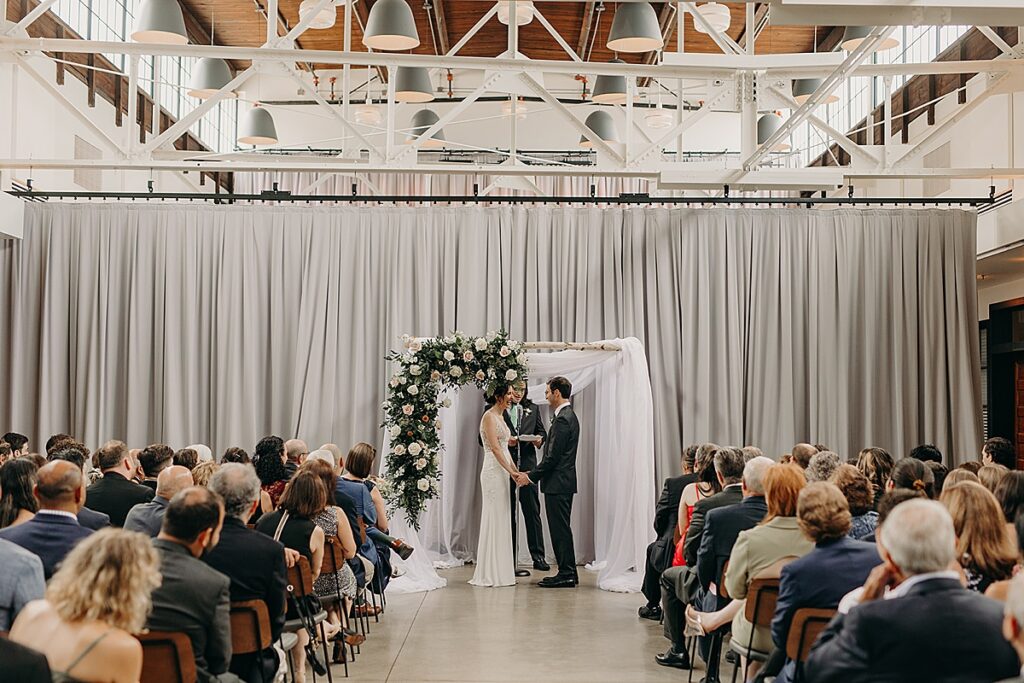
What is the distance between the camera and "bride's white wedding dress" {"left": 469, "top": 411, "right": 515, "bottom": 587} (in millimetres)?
9641

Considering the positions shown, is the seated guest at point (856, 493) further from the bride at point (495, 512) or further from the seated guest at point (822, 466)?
the bride at point (495, 512)

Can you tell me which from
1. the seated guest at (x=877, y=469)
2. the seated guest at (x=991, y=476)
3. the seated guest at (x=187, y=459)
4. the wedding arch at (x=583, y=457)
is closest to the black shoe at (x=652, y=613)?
the wedding arch at (x=583, y=457)

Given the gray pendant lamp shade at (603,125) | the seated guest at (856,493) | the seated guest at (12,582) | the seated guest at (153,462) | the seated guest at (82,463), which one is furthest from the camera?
the gray pendant lamp shade at (603,125)

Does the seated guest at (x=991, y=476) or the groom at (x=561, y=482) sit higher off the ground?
the seated guest at (x=991, y=476)

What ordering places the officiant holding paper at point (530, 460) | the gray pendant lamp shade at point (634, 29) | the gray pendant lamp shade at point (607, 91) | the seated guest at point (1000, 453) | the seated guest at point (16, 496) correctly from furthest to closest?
1. the gray pendant lamp shade at point (607, 91)
2. the officiant holding paper at point (530, 460)
3. the gray pendant lamp shade at point (634, 29)
4. the seated guest at point (1000, 453)
5. the seated guest at point (16, 496)

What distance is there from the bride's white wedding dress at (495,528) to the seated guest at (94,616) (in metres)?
6.51

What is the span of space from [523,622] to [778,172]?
4.76 metres

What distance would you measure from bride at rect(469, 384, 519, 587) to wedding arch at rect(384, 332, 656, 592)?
1.34 ft

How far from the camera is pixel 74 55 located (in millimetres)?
13570

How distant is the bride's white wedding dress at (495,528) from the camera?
31.6 ft

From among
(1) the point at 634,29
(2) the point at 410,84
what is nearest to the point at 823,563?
(1) the point at 634,29

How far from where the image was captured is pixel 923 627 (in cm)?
315

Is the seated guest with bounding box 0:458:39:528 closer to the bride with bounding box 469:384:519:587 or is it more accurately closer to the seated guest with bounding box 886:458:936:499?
the seated guest with bounding box 886:458:936:499

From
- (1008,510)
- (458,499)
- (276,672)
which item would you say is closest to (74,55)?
(458,499)
